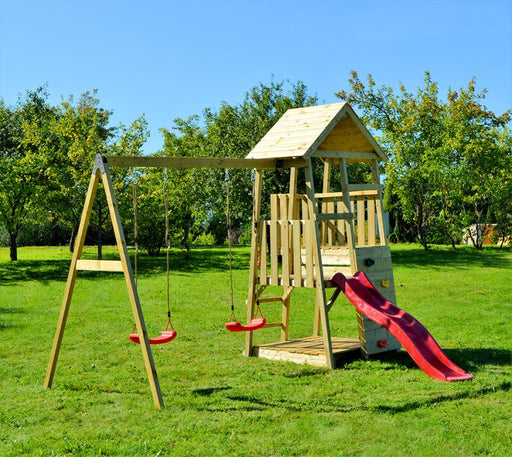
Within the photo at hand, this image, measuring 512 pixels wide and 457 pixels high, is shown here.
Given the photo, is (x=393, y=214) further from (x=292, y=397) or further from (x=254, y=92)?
(x=292, y=397)

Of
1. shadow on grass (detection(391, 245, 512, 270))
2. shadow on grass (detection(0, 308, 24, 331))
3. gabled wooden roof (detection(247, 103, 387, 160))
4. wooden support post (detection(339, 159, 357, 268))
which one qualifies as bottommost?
shadow on grass (detection(0, 308, 24, 331))

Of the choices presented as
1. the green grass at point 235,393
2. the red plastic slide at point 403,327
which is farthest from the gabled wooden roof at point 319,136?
the green grass at point 235,393

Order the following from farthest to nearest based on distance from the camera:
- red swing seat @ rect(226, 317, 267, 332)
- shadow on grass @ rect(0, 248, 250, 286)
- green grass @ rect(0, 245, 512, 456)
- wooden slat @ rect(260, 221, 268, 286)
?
shadow on grass @ rect(0, 248, 250, 286), wooden slat @ rect(260, 221, 268, 286), red swing seat @ rect(226, 317, 267, 332), green grass @ rect(0, 245, 512, 456)

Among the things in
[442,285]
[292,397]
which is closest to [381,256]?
[292,397]

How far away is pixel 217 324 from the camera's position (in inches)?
522

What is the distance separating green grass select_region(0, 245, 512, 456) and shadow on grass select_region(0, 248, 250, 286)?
6529 mm

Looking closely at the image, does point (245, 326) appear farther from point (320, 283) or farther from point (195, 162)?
point (195, 162)

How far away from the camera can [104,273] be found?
77.7ft

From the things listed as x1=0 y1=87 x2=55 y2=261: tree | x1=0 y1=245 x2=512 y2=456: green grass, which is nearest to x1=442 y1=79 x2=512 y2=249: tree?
x1=0 y1=245 x2=512 y2=456: green grass

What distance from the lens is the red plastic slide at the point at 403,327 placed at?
813 cm

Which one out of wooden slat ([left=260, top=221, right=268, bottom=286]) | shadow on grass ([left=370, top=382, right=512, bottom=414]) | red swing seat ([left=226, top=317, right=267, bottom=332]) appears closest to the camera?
shadow on grass ([left=370, top=382, right=512, bottom=414])

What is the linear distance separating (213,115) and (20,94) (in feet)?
55.2

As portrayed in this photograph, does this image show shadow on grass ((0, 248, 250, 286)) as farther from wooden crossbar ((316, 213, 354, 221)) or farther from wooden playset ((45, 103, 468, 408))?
wooden crossbar ((316, 213, 354, 221))

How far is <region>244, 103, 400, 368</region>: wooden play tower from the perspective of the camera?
29.9 feet
